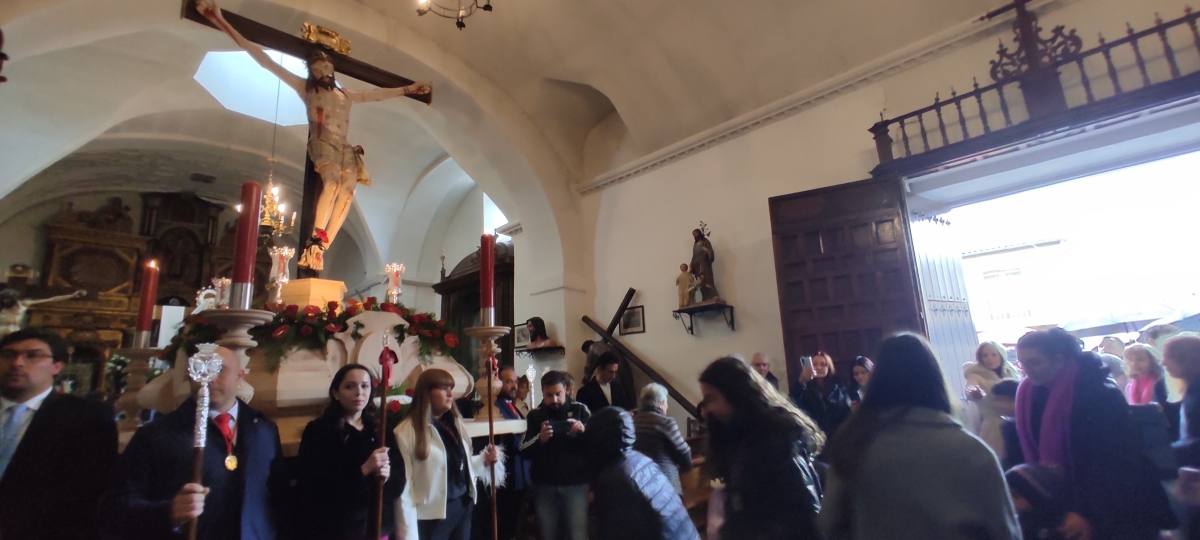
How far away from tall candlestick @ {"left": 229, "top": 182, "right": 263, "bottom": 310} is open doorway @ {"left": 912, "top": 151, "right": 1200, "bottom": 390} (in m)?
4.98

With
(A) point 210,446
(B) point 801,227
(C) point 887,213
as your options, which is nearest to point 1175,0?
(C) point 887,213

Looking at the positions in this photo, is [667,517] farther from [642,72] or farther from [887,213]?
[642,72]

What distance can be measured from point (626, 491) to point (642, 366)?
15.4 ft

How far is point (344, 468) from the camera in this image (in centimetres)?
204

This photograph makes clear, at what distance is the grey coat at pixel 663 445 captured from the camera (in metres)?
2.57

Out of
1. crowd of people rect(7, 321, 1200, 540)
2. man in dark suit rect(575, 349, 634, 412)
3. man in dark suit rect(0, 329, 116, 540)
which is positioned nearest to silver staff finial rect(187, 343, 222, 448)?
crowd of people rect(7, 321, 1200, 540)

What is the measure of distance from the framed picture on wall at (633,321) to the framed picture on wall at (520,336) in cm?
148

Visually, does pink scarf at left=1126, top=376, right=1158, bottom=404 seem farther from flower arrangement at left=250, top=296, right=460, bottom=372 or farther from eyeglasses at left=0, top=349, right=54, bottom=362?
eyeglasses at left=0, top=349, right=54, bottom=362

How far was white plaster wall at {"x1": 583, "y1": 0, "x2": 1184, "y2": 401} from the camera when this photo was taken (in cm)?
519

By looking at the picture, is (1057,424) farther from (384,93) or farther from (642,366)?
(384,93)

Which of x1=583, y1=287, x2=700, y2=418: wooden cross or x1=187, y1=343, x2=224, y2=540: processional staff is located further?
x1=583, y1=287, x2=700, y2=418: wooden cross

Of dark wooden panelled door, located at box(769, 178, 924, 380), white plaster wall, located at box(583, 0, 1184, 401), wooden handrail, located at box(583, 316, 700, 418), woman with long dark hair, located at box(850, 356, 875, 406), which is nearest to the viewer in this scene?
woman with long dark hair, located at box(850, 356, 875, 406)

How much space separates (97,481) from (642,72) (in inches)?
257

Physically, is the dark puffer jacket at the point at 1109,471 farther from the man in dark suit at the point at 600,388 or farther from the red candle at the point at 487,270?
the man in dark suit at the point at 600,388
